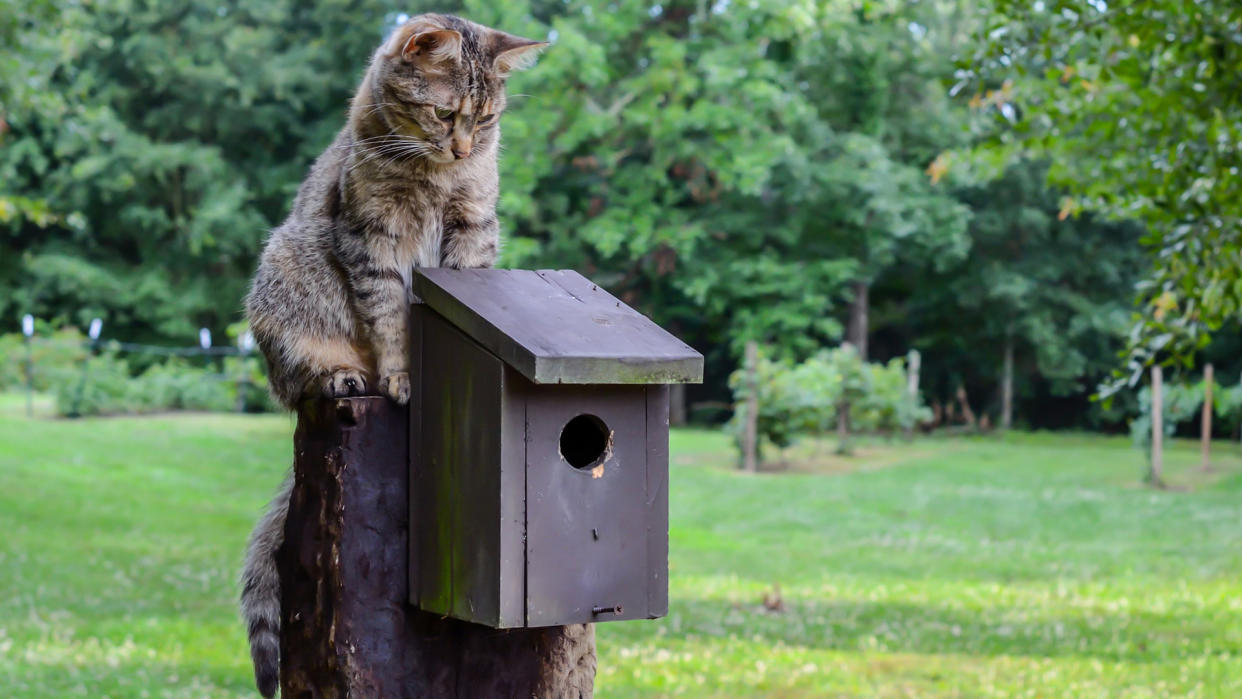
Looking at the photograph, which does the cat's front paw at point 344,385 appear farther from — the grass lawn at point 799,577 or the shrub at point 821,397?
the shrub at point 821,397

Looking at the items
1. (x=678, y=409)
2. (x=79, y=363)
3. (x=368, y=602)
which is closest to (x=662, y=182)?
(x=678, y=409)

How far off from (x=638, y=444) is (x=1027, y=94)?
5.70 metres

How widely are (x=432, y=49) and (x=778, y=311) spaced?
2465cm

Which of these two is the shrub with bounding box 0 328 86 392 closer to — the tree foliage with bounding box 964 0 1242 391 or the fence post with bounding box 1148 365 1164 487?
the fence post with bounding box 1148 365 1164 487

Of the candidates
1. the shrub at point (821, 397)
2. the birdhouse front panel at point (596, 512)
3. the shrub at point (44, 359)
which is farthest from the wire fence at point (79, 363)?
the birdhouse front panel at point (596, 512)

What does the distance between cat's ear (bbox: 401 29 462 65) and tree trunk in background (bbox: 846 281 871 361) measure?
26.9 meters

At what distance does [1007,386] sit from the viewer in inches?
1155

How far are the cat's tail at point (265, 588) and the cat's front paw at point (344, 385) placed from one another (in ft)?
1.23

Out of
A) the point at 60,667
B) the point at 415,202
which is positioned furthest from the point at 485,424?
the point at 60,667

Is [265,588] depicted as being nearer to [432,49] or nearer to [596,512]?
[596,512]

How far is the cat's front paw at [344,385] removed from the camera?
3.13 metres

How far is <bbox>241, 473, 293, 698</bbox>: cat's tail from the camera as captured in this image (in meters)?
3.33

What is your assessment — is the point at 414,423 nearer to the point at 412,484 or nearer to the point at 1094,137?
the point at 412,484

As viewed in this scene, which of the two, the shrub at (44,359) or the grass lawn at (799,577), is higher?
the shrub at (44,359)
